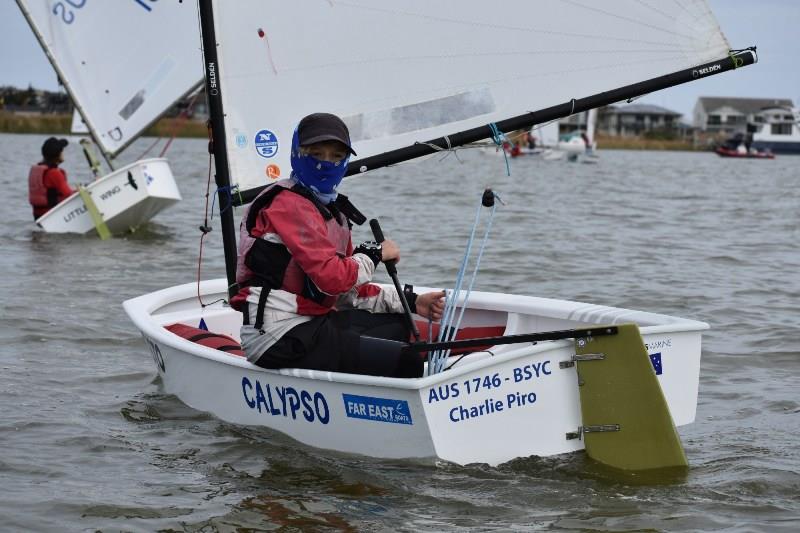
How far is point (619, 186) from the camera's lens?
82.4 feet

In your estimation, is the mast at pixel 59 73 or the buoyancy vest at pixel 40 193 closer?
the mast at pixel 59 73

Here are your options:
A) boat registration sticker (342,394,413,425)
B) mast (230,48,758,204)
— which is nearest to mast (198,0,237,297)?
mast (230,48,758,204)

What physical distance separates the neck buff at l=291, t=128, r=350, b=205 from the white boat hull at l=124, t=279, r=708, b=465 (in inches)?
26.8

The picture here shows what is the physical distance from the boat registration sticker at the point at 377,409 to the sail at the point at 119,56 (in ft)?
20.7

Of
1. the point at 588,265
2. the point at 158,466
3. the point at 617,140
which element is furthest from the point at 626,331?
the point at 617,140

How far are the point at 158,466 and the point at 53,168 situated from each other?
849cm

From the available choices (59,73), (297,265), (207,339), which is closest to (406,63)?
(297,265)

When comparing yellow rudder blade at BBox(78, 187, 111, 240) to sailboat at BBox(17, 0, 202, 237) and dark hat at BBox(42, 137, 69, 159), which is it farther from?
dark hat at BBox(42, 137, 69, 159)

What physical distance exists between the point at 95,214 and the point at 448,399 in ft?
29.1

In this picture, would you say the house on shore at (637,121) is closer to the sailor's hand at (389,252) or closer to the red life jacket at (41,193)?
the red life jacket at (41,193)

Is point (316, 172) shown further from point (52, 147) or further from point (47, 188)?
point (47, 188)

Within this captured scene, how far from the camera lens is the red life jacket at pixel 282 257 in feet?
14.5

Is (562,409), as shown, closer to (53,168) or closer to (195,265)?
(195,265)

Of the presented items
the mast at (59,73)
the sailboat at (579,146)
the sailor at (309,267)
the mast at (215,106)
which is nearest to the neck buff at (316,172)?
the sailor at (309,267)
